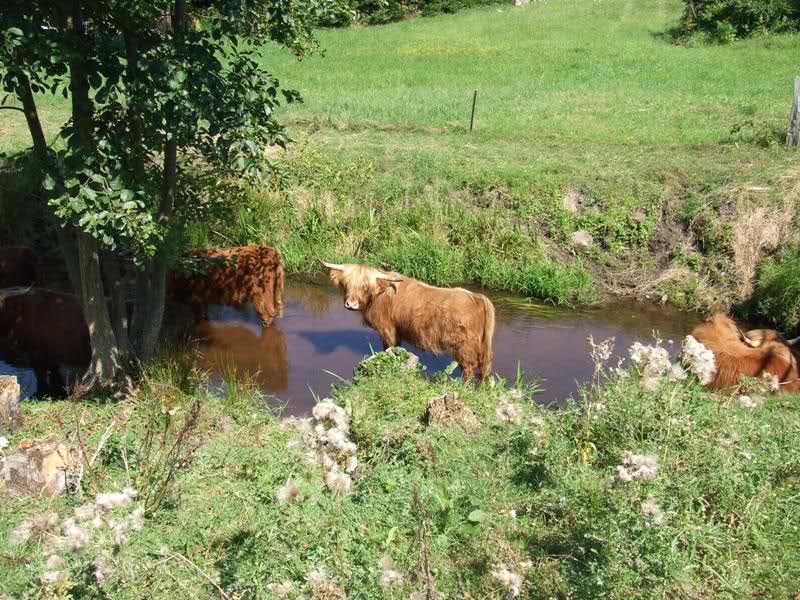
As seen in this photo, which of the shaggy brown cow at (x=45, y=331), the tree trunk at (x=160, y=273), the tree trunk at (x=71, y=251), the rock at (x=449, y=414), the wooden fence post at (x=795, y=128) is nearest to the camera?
the rock at (x=449, y=414)

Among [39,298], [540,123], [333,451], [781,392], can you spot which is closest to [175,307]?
[39,298]

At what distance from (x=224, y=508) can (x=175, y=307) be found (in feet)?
17.6

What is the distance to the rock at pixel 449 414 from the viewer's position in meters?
6.21

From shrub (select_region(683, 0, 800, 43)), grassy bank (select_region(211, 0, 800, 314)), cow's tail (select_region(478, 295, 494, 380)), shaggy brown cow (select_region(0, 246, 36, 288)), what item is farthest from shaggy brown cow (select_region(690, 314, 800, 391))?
shrub (select_region(683, 0, 800, 43))

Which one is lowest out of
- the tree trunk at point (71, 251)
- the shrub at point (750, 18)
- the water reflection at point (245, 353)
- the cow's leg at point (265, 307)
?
the water reflection at point (245, 353)

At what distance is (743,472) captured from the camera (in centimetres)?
504

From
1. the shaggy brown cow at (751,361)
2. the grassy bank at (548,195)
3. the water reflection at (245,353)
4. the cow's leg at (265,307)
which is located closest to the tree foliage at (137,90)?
the grassy bank at (548,195)

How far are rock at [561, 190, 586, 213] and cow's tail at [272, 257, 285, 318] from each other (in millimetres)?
Answer: 4451

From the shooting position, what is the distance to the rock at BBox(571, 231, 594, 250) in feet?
38.0

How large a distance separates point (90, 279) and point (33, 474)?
8.41 feet

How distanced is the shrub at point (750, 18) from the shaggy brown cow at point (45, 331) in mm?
26993

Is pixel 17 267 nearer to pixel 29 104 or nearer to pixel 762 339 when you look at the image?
pixel 29 104

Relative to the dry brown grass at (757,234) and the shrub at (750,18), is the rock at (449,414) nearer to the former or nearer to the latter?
the dry brown grass at (757,234)

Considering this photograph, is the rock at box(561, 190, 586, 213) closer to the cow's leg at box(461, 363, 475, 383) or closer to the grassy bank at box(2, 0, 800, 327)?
the grassy bank at box(2, 0, 800, 327)
